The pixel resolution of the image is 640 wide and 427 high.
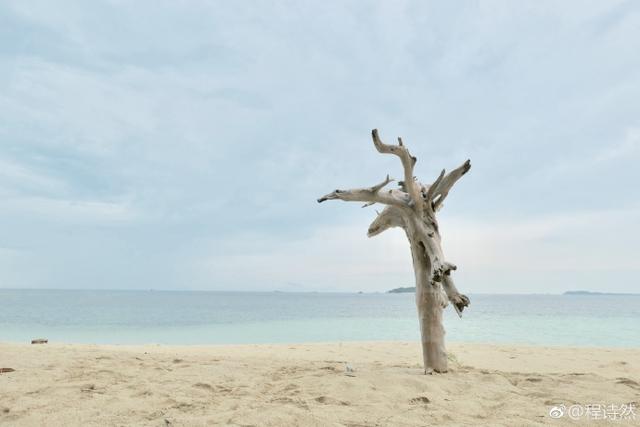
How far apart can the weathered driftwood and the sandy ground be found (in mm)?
536

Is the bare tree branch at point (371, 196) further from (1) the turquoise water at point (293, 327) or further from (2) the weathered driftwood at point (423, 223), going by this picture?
(1) the turquoise water at point (293, 327)

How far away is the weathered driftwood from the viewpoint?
562 cm

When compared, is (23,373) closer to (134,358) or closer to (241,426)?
(134,358)

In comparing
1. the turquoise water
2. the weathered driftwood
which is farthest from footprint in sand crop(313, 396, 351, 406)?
the turquoise water

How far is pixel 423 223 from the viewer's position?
5801mm

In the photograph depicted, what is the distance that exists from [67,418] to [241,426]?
156 centimetres

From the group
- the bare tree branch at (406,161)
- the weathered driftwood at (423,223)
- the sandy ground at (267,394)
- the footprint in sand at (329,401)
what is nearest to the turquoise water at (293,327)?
the sandy ground at (267,394)

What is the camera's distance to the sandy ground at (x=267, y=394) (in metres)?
3.56

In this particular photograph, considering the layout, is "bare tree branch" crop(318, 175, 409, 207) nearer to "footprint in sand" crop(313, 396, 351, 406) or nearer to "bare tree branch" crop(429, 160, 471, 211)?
"bare tree branch" crop(429, 160, 471, 211)

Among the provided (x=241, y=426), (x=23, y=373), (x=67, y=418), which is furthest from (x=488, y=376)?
(x=23, y=373)

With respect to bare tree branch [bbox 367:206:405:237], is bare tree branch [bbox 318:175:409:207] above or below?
above

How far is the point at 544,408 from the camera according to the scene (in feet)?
13.0

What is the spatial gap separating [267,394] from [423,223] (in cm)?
299

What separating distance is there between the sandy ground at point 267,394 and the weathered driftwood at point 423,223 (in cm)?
54
